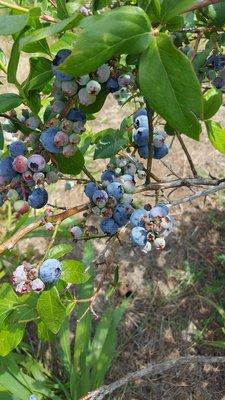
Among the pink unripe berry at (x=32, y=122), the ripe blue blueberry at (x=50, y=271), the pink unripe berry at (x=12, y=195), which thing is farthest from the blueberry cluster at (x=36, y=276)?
the pink unripe berry at (x=32, y=122)

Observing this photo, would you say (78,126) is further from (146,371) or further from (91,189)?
(146,371)

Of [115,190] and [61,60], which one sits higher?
[61,60]

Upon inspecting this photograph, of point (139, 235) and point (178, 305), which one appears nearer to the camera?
point (139, 235)

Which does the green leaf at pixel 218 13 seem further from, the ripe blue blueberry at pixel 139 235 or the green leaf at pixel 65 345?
the green leaf at pixel 65 345

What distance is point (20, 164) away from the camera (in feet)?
2.52

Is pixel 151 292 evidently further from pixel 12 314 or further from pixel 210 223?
pixel 12 314

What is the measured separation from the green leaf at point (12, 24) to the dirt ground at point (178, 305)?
170 cm

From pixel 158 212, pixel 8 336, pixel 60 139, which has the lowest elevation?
pixel 8 336

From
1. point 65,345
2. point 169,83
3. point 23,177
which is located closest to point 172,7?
point 169,83

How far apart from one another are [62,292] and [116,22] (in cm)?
53

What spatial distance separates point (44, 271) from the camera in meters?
0.80

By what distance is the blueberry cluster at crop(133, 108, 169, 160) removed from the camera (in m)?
0.97

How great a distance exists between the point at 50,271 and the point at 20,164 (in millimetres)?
174

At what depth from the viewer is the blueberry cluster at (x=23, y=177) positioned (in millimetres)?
775
